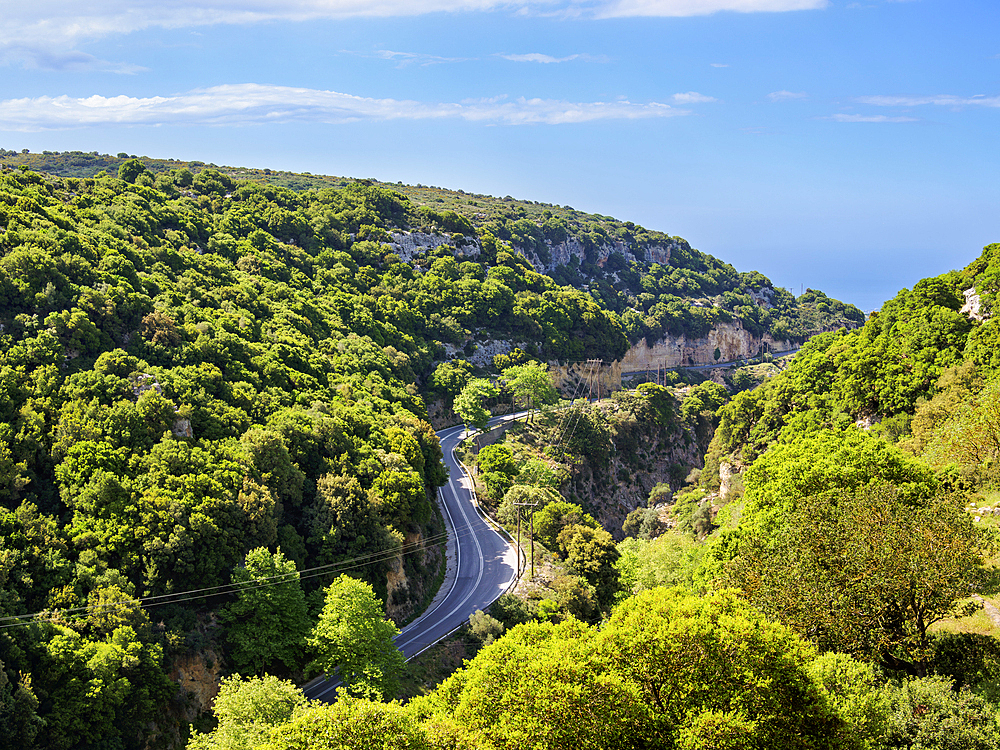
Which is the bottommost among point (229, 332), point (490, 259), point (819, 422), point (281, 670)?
point (281, 670)

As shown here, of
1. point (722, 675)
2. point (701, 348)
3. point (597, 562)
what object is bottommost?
point (597, 562)

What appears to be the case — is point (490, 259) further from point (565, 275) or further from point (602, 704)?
point (602, 704)

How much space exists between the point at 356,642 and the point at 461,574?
1749cm

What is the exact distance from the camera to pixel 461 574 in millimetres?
51938

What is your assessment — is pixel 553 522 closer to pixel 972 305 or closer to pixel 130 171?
pixel 972 305

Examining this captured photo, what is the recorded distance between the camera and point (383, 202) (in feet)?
384

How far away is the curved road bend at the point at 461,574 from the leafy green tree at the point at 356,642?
2.23 metres

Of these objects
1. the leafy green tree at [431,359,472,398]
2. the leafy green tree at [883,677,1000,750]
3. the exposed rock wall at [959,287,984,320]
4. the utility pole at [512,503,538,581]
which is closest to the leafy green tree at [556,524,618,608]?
the utility pole at [512,503,538,581]

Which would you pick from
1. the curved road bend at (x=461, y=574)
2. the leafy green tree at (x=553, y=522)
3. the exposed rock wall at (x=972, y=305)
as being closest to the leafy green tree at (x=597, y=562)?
the leafy green tree at (x=553, y=522)

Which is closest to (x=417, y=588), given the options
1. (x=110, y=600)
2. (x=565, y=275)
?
(x=110, y=600)

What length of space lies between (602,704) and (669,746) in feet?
6.08

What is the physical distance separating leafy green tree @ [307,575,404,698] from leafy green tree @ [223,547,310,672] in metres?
1.16

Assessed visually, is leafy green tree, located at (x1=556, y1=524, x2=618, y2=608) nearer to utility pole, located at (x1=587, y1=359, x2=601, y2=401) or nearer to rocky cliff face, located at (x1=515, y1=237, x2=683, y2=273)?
utility pole, located at (x1=587, y1=359, x2=601, y2=401)

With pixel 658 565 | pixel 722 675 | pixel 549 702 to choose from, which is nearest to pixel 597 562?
pixel 658 565
